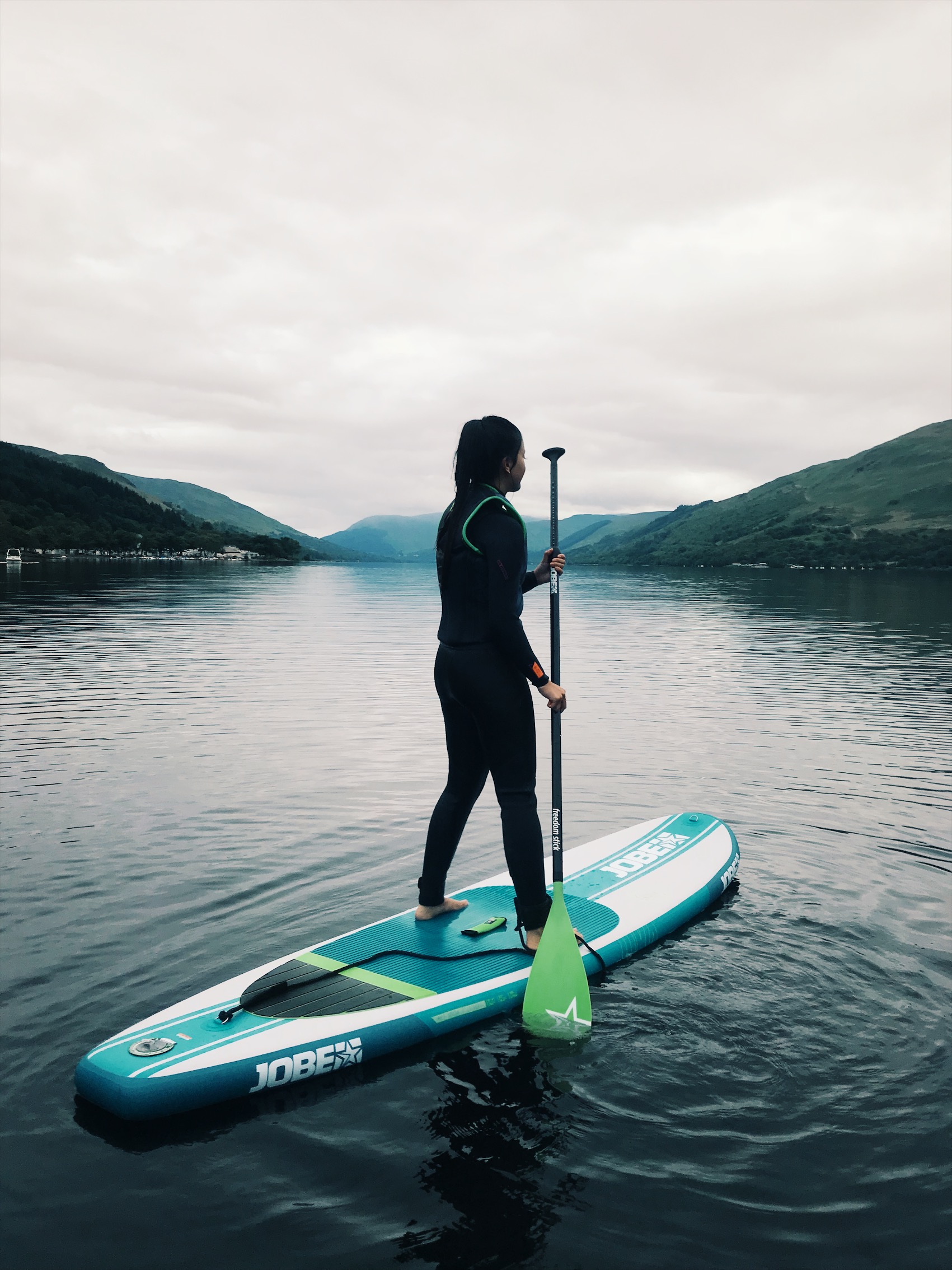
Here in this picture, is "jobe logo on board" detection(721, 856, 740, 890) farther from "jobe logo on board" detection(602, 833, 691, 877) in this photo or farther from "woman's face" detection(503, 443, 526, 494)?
"woman's face" detection(503, 443, 526, 494)

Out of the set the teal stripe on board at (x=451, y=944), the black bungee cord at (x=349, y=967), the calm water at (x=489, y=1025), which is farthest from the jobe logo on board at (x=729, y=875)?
the black bungee cord at (x=349, y=967)

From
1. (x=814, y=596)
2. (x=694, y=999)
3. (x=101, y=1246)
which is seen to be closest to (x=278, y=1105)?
(x=101, y=1246)

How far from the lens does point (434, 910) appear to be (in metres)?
6.68

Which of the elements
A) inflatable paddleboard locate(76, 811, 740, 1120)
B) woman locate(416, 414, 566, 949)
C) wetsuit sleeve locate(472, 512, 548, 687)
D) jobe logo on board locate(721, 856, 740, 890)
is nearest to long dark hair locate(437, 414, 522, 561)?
woman locate(416, 414, 566, 949)

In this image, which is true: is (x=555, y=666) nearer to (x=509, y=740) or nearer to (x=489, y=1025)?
(x=509, y=740)

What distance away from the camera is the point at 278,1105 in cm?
490

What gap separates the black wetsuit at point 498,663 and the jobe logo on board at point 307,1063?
1.50 metres

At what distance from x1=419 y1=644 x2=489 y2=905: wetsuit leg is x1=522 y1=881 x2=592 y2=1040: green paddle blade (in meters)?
1.03

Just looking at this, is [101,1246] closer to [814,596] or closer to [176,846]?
[176,846]

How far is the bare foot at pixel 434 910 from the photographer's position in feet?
21.9

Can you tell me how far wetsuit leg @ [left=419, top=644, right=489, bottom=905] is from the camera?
6152 mm

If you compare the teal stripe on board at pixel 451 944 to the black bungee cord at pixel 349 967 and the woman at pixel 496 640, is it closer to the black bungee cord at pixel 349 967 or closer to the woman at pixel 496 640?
the black bungee cord at pixel 349 967

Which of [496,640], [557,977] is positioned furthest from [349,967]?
[496,640]

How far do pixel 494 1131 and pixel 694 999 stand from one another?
6.45ft
